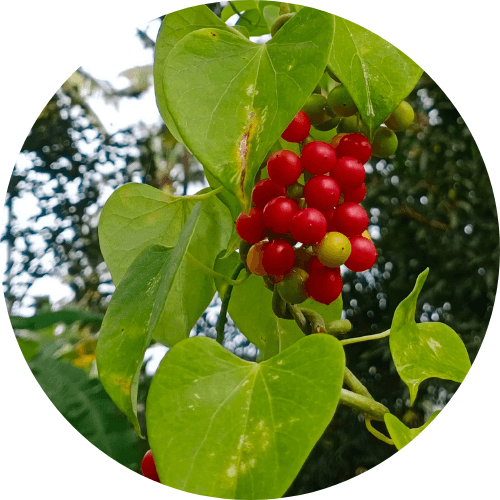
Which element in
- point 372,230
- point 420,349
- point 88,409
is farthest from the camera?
point 372,230

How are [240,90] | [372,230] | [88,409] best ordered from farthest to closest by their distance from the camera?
1. [372,230]
2. [88,409]
3. [240,90]

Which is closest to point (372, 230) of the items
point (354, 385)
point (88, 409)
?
point (88, 409)

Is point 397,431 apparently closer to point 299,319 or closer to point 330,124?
point 299,319

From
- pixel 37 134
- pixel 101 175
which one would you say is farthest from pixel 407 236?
pixel 37 134

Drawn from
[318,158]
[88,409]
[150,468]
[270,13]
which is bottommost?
[88,409]

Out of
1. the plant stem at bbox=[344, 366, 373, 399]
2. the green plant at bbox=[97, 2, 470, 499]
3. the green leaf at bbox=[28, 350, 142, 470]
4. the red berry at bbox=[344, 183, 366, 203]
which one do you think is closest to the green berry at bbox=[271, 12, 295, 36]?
the green plant at bbox=[97, 2, 470, 499]
